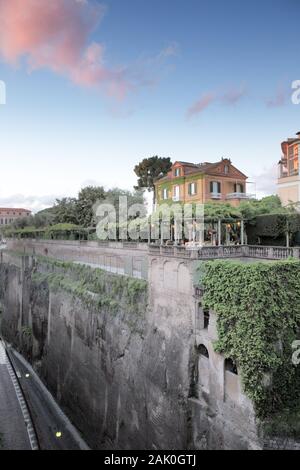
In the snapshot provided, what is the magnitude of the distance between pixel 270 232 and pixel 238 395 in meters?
12.3

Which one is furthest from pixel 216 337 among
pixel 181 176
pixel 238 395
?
pixel 181 176

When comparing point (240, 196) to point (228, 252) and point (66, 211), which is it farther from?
point (66, 211)

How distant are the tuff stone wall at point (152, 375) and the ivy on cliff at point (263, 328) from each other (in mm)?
1037

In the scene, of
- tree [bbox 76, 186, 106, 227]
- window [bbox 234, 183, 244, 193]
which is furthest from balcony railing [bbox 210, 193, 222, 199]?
tree [bbox 76, 186, 106, 227]

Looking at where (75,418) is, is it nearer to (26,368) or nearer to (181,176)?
(26,368)

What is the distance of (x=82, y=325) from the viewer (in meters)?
26.7

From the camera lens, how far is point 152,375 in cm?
1880

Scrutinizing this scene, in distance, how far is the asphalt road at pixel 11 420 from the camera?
2548 centimetres

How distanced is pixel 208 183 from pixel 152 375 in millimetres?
20589

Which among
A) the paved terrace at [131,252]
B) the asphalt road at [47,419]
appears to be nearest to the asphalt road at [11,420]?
the asphalt road at [47,419]

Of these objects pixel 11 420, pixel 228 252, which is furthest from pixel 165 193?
pixel 11 420

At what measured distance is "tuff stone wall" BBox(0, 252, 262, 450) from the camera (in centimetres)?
1543

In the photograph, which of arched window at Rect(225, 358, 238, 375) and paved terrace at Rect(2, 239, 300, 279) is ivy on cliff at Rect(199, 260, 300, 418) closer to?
arched window at Rect(225, 358, 238, 375)

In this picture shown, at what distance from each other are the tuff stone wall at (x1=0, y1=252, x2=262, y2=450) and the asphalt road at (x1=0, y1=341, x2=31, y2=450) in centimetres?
372
